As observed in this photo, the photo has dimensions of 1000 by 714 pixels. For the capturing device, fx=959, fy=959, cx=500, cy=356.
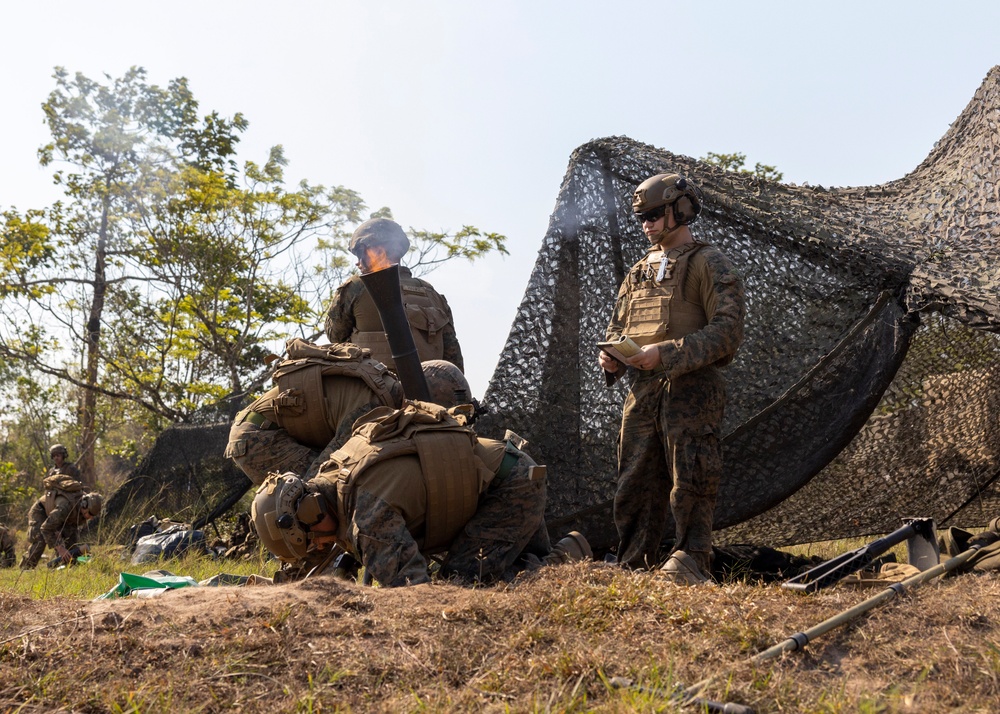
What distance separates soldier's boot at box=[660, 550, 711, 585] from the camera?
3699 millimetres

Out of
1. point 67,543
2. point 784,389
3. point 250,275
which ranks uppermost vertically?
point 250,275

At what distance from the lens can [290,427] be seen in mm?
4777

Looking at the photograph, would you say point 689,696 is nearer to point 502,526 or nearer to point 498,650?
point 498,650

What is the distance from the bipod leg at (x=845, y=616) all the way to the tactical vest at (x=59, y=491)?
29.0ft

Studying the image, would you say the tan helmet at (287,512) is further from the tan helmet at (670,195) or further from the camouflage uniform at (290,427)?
the tan helmet at (670,195)

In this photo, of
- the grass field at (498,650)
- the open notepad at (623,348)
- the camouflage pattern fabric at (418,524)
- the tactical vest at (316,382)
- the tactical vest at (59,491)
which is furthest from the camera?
the tactical vest at (59,491)

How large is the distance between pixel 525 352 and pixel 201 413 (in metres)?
7.25

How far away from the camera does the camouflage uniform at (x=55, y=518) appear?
951 centimetres

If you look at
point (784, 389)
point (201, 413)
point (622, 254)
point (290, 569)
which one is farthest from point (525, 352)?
point (201, 413)

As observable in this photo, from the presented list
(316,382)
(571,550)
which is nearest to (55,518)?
(316,382)

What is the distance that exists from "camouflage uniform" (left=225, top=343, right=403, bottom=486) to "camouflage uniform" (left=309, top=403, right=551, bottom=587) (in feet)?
1.77

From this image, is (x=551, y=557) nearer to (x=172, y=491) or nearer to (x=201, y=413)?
(x=172, y=491)

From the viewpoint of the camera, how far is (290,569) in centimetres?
414

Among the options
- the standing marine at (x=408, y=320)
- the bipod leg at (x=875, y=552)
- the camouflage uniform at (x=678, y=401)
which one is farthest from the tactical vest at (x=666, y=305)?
the standing marine at (x=408, y=320)
